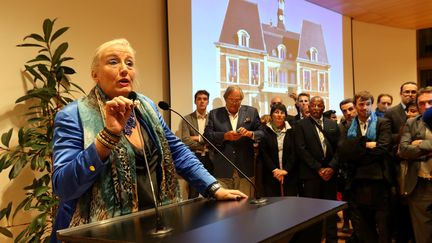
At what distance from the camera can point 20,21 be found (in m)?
3.21

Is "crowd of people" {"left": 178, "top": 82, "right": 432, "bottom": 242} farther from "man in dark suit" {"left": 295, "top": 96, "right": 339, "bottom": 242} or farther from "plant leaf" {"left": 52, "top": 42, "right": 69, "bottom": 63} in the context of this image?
"plant leaf" {"left": 52, "top": 42, "right": 69, "bottom": 63}

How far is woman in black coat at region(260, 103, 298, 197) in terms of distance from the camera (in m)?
3.95

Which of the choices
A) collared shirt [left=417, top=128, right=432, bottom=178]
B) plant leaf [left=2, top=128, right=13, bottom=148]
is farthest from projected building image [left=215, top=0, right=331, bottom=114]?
plant leaf [left=2, top=128, right=13, bottom=148]

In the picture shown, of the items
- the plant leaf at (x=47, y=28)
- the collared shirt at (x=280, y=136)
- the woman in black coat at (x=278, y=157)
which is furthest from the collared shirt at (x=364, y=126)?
the plant leaf at (x=47, y=28)

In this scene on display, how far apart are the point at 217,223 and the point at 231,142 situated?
8.88 ft

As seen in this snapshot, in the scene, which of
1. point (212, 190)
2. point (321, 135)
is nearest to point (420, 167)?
point (321, 135)

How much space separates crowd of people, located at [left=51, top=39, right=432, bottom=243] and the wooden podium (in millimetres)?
137

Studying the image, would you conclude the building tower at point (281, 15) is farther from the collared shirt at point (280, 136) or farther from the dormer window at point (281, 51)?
the collared shirt at point (280, 136)

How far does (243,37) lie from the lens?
4.92m

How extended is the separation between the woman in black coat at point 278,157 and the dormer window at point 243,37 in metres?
1.16

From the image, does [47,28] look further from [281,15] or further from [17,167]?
[281,15]

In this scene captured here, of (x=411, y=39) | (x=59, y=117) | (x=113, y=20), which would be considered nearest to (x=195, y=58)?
(x=113, y=20)

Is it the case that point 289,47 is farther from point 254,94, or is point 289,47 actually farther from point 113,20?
point 113,20

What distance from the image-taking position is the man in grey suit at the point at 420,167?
306cm
